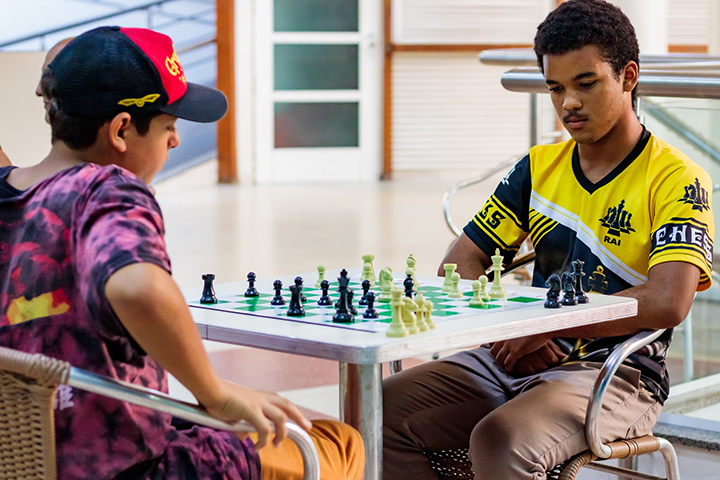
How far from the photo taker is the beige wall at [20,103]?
13.5 ft

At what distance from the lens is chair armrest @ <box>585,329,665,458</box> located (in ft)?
5.60

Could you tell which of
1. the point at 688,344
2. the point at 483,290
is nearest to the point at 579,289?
the point at 483,290

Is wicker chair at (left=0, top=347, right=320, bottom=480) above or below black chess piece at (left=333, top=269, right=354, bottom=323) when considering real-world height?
below

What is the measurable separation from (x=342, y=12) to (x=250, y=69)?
1129 mm

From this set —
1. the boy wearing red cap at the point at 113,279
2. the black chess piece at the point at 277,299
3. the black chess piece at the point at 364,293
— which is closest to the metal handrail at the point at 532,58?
the black chess piece at the point at 364,293

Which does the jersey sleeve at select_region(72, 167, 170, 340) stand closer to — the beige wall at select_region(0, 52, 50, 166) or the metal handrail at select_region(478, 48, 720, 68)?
the metal handrail at select_region(478, 48, 720, 68)

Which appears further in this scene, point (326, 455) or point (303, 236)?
point (303, 236)

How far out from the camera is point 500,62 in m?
3.55

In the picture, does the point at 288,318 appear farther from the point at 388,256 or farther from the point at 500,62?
the point at 388,256

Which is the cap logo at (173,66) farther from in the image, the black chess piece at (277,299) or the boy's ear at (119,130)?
the black chess piece at (277,299)

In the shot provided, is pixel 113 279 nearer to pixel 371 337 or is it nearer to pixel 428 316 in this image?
pixel 371 337

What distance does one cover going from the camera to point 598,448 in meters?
1.75

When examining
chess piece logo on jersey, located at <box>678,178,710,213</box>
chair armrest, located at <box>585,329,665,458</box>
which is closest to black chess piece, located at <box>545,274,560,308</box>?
chair armrest, located at <box>585,329,665,458</box>

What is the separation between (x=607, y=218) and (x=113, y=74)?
42.5 inches
